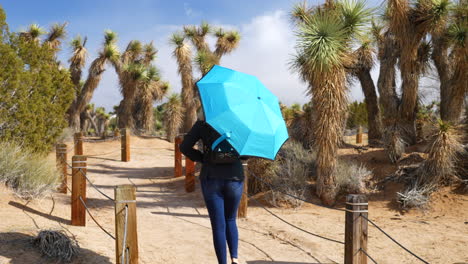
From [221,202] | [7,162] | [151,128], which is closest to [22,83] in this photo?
[7,162]

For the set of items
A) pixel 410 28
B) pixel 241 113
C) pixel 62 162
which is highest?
pixel 410 28

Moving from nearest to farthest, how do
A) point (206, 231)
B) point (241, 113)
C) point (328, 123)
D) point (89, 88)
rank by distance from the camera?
point (241, 113), point (206, 231), point (328, 123), point (89, 88)

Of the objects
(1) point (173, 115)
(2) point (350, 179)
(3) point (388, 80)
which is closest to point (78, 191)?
(2) point (350, 179)

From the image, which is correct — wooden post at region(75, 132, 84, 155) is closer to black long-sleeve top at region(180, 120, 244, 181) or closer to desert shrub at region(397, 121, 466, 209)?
desert shrub at region(397, 121, 466, 209)

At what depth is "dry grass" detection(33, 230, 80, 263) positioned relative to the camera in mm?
4383

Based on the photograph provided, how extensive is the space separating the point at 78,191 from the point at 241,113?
3834mm

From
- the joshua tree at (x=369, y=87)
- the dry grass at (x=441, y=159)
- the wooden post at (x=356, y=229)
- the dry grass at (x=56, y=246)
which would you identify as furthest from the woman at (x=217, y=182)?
the joshua tree at (x=369, y=87)

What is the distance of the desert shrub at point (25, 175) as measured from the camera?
682cm

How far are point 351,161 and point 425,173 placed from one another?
6.40ft

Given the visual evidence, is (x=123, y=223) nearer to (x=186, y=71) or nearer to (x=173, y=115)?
(x=186, y=71)

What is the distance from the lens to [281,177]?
9219 mm

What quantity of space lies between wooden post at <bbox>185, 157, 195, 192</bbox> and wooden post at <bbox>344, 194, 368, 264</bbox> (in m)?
5.99

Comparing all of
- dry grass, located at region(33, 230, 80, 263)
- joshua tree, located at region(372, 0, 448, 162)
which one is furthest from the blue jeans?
joshua tree, located at region(372, 0, 448, 162)

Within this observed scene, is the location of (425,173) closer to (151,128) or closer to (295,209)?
(295,209)
